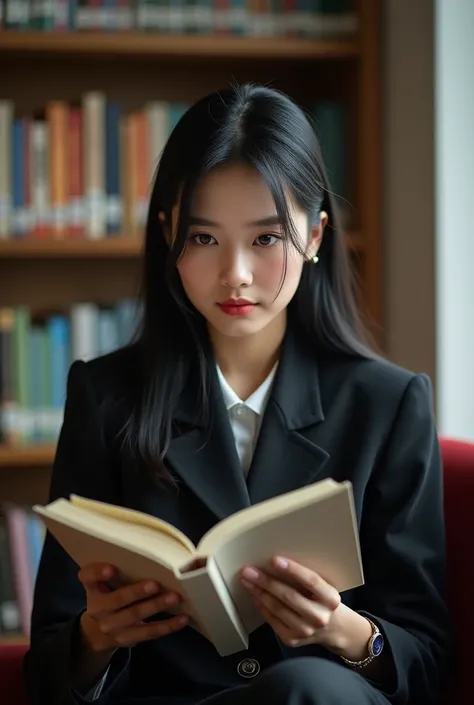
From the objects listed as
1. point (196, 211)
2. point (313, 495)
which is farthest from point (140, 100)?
point (313, 495)

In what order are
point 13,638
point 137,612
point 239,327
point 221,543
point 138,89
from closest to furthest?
point 221,543, point 137,612, point 239,327, point 13,638, point 138,89

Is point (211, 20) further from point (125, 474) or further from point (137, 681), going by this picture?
point (137, 681)

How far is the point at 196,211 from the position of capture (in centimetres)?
129

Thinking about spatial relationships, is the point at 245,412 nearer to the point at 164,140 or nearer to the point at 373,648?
the point at 373,648

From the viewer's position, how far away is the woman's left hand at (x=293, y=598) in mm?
1068

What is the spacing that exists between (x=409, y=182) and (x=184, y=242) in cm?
121

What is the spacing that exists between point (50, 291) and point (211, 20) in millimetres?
780

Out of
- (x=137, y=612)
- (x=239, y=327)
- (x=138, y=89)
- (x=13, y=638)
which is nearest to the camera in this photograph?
(x=137, y=612)

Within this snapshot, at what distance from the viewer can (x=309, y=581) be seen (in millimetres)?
1074

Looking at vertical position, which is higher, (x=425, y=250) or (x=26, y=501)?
(x=425, y=250)

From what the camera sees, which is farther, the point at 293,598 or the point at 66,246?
the point at 66,246

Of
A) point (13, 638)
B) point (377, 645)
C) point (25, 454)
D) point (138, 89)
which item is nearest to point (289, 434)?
point (377, 645)

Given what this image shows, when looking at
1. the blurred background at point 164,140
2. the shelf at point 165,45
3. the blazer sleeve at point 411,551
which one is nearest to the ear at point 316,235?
the blazer sleeve at point 411,551

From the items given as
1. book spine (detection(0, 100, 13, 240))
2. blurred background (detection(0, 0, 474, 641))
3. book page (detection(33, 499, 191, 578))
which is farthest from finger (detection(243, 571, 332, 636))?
book spine (detection(0, 100, 13, 240))
